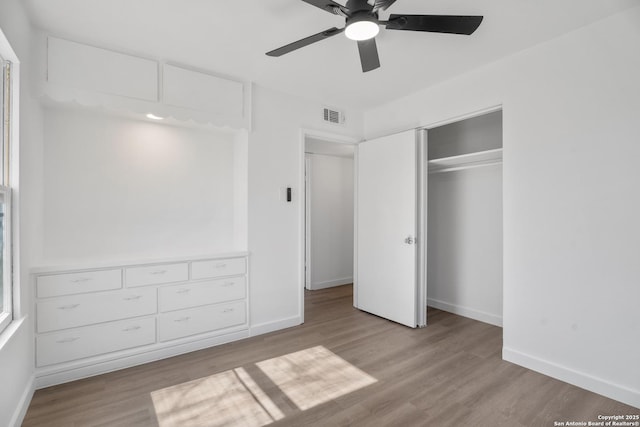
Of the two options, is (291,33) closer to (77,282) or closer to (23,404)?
(77,282)

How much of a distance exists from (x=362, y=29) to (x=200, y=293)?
2.57 metres

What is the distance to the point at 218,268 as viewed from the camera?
10.3 ft

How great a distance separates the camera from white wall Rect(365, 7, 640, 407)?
2.14 m

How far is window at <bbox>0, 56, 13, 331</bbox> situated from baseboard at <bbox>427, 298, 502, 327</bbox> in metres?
4.14

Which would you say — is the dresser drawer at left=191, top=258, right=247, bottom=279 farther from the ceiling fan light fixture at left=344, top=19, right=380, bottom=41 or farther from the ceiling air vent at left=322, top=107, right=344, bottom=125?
the ceiling fan light fixture at left=344, top=19, right=380, bottom=41

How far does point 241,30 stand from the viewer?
2363 millimetres

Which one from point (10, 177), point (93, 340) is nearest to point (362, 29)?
point (10, 177)

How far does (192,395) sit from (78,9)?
2.72 meters

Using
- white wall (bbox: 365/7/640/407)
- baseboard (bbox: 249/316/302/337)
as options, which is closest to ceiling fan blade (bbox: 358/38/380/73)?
white wall (bbox: 365/7/640/407)

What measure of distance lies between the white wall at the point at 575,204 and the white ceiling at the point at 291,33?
249mm

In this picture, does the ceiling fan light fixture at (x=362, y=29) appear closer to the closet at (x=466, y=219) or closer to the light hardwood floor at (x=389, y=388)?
the closet at (x=466, y=219)

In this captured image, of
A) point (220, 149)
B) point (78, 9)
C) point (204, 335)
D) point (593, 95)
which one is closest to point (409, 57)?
point (593, 95)

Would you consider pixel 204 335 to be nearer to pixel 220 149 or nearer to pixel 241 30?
pixel 220 149

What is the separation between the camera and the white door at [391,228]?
11.5 feet
